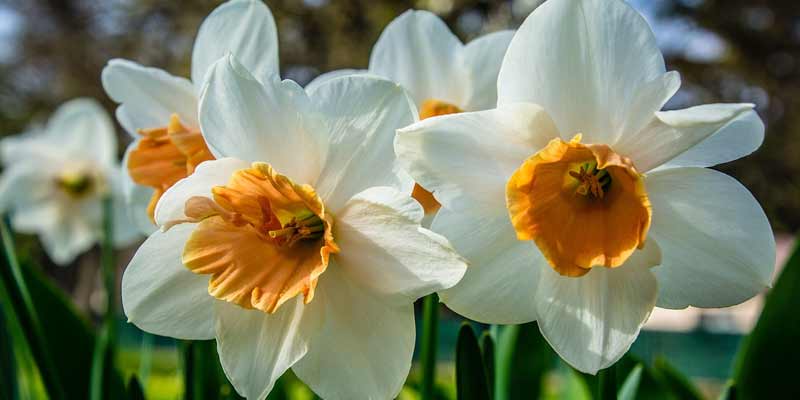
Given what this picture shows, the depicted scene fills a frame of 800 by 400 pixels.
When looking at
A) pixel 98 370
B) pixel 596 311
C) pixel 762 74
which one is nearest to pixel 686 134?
pixel 596 311

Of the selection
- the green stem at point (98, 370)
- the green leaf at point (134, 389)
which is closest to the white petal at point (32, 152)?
the green stem at point (98, 370)

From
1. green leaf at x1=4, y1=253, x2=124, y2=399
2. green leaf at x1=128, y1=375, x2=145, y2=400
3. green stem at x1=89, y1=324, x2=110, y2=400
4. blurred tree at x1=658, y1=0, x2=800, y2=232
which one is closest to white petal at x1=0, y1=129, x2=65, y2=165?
green leaf at x1=4, y1=253, x2=124, y2=399

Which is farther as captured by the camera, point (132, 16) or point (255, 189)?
point (132, 16)

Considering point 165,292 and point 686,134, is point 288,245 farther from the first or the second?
point 686,134

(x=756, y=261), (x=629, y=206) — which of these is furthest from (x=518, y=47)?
(x=756, y=261)

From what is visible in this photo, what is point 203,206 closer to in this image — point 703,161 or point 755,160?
point 703,161

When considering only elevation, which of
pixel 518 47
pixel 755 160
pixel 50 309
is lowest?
pixel 755 160

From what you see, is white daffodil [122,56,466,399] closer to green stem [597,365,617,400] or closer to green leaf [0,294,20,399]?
green stem [597,365,617,400]
